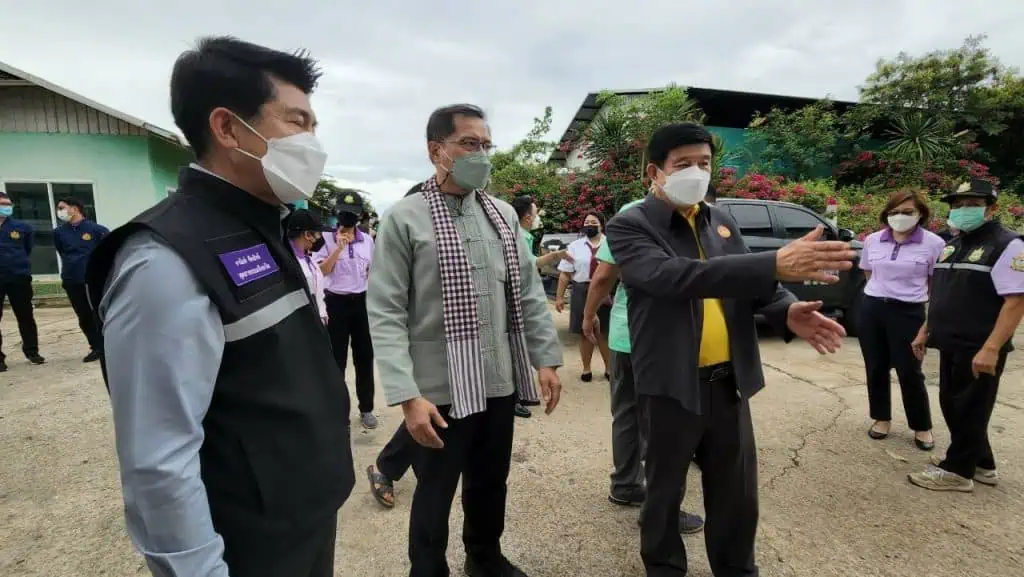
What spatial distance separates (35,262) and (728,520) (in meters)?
14.0

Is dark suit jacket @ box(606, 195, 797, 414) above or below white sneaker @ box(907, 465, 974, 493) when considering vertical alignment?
above

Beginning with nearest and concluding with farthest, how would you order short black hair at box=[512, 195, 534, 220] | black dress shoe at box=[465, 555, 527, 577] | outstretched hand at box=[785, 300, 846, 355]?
outstretched hand at box=[785, 300, 846, 355]
black dress shoe at box=[465, 555, 527, 577]
short black hair at box=[512, 195, 534, 220]

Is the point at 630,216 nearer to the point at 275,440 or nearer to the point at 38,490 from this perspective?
the point at 275,440

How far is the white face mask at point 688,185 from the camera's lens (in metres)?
1.93

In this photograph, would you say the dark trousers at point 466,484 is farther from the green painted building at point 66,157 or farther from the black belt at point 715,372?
the green painted building at point 66,157

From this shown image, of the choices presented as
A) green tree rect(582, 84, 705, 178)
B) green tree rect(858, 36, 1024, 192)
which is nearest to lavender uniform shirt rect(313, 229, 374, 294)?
green tree rect(582, 84, 705, 178)

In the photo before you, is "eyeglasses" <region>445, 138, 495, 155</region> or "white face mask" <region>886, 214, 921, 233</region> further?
"white face mask" <region>886, 214, 921, 233</region>

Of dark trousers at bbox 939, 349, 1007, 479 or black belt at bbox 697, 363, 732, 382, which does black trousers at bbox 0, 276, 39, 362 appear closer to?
black belt at bbox 697, 363, 732, 382

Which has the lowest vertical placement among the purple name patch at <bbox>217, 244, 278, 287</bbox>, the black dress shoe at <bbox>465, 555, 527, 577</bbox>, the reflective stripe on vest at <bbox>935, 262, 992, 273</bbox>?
the black dress shoe at <bbox>465, 555, 527, 577</bbox>

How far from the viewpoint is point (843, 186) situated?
15.0 metres

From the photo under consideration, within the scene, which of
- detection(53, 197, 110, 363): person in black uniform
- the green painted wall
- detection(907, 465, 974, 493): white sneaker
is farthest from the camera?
the green painted wall

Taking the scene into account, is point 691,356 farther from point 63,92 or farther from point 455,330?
point 63,92

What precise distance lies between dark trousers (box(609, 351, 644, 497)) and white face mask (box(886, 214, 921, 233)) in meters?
2.23

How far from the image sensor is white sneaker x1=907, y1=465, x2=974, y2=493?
2953 mm
